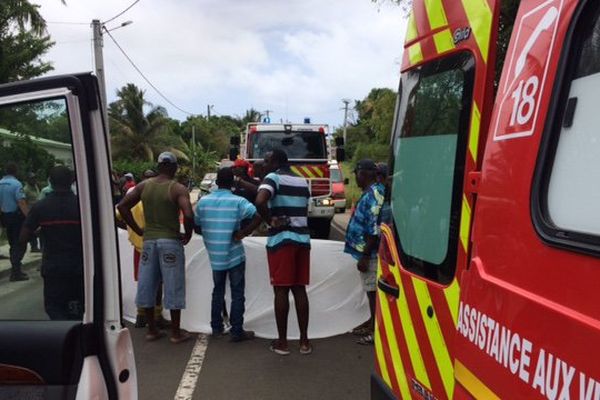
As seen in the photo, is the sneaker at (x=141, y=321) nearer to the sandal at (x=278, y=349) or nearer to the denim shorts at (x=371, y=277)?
the sandal at (x=278, y=349)

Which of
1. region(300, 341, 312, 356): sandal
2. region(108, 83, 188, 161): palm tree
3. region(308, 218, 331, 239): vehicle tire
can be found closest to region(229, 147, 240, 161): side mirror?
region(308, 218, 331, 239): vehicle tire

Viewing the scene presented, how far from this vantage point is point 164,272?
198 inches

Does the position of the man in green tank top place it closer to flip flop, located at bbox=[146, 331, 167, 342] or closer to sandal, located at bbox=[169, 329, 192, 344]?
sandal, located at bbox=[169, 329, 192, 344]

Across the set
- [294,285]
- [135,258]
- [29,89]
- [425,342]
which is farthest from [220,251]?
[29,89]

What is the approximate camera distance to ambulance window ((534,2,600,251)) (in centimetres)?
128

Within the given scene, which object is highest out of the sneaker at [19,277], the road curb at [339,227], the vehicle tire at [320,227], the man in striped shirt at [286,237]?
the sneaker at [19,277]

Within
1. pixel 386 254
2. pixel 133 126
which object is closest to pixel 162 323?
pixel 386 254

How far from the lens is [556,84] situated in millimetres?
1434

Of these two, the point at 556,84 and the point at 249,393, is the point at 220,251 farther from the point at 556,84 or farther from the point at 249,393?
the point at 556,84

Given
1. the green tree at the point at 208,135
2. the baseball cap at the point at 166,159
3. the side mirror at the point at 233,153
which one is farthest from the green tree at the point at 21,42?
the green tree at the point at 208,135

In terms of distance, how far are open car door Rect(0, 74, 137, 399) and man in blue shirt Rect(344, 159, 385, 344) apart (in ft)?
10.5

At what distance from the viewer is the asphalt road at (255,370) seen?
13.5 ft

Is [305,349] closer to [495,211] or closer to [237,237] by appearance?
[237,237]

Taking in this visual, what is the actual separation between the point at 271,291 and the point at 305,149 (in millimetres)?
6380
